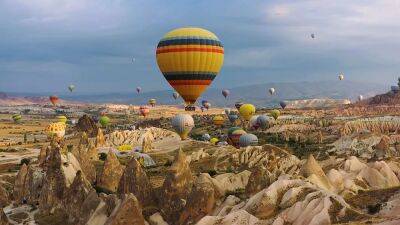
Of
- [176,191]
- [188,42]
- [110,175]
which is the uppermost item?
[188,42]

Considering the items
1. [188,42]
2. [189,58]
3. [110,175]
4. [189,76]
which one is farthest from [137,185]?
[188,42]

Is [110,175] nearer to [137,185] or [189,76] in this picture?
[137,185]

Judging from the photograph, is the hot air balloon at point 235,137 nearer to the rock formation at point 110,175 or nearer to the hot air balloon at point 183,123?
the hot air balloon at point 183,123

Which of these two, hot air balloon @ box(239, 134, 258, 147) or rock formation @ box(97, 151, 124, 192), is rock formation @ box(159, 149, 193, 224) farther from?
hot air balloon @ box(239, 134, 258, 147)

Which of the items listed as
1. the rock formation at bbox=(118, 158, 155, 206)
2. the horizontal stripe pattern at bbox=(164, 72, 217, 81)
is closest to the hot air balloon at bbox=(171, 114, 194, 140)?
the horizontal stripe pattern at bbox=(164, 72, 217, 81)

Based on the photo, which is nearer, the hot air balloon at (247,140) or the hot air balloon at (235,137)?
the hot air balloon at (247,140)

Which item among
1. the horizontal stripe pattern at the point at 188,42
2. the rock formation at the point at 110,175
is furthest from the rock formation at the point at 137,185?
the horizontal stripe pattern at the point at 188,42

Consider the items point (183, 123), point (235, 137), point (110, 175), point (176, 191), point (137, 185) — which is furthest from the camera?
point (235, 137)

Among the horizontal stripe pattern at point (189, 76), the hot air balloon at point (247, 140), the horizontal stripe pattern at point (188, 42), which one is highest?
the horizontal stripe pattern at point (188, 42)

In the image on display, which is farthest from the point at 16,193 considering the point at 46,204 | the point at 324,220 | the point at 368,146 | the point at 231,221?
the point at 368,146
